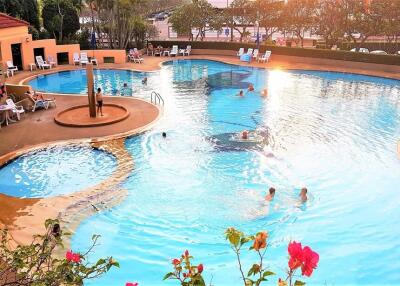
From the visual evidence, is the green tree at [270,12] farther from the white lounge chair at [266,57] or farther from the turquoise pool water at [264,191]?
the turquoise pool water at [264,191]

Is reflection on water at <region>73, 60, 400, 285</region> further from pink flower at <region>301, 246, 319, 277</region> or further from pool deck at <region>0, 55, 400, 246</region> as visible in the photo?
pink flower at <region>301, 246, 319, 277</region>

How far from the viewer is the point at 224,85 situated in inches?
998

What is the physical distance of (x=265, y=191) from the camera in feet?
39.4

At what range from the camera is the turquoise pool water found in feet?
30.3

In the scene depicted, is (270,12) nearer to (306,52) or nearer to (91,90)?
(306,52)

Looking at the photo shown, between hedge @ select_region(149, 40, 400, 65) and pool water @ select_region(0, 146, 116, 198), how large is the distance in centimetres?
2239

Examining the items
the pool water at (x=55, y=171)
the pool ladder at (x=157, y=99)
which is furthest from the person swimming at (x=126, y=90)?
the pool water at (x=55, y=171)

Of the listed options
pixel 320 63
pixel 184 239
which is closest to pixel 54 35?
pixel 320 63

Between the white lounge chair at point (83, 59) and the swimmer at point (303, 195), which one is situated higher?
the white lounge chair at point (83, 59)

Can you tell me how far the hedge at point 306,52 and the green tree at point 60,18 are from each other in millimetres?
7511

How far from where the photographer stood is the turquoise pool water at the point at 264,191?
9.25 m

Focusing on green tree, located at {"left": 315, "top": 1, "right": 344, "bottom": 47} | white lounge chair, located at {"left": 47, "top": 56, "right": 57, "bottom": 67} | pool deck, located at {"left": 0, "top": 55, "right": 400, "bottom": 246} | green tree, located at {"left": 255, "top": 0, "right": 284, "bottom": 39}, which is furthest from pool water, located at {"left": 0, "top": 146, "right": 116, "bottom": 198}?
green tree, located at {"left": 255, "top": 0, "right": 284, "bottom": 39}

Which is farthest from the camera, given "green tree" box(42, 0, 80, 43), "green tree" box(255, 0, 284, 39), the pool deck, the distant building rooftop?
"green tree" box(255, 0, 284, 39)

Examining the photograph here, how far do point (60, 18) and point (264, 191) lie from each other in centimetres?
2762
